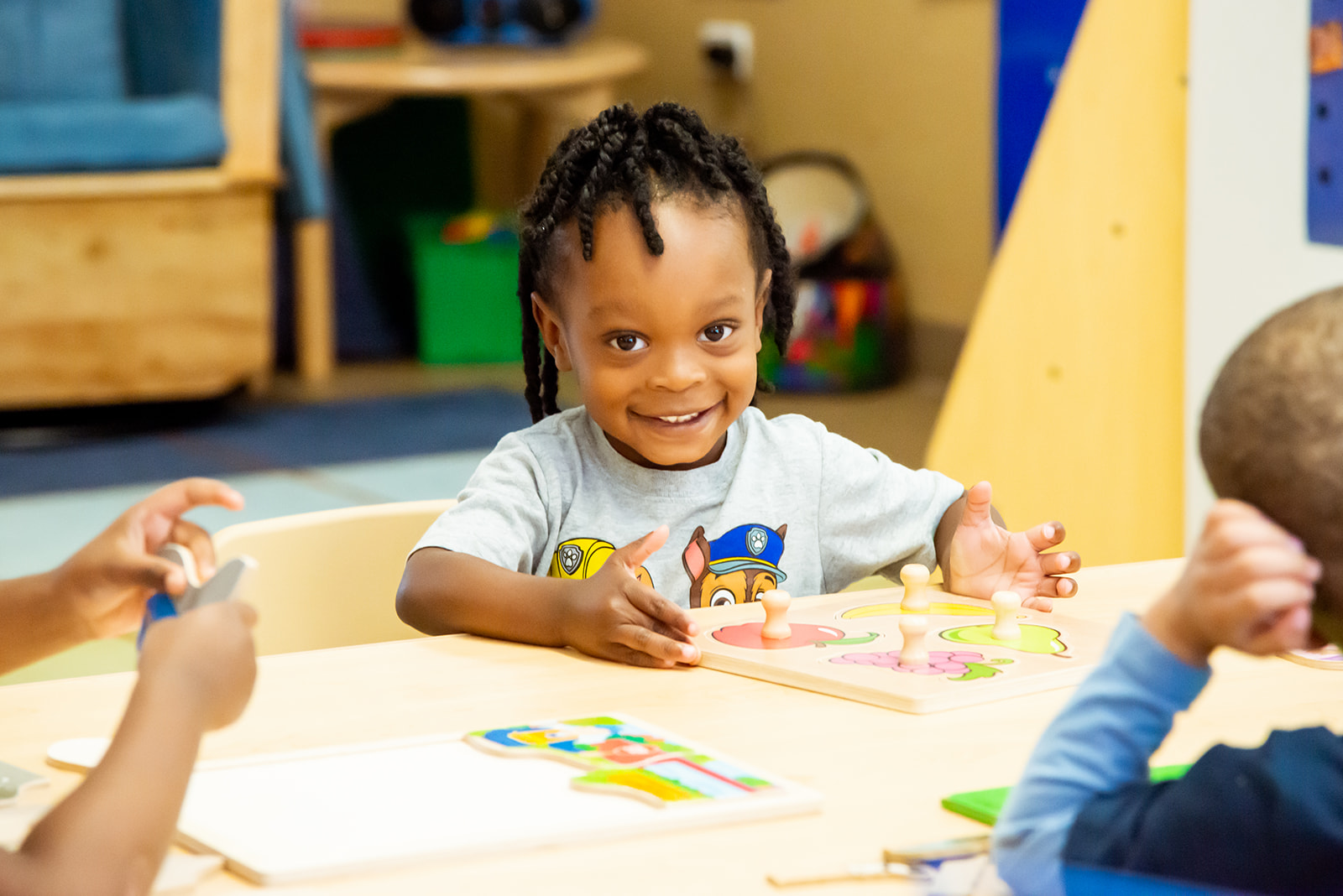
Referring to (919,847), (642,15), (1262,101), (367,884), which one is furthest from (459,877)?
(642,15)

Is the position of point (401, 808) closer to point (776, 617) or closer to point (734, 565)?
point (776, 617)

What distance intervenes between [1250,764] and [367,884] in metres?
0.30

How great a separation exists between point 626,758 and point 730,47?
381 centimetres

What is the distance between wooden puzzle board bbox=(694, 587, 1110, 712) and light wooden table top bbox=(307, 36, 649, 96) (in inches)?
118

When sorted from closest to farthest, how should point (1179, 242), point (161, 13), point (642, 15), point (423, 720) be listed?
point (423, 720) → point (1179, 242) → point (161, 13) → point (642, 15)

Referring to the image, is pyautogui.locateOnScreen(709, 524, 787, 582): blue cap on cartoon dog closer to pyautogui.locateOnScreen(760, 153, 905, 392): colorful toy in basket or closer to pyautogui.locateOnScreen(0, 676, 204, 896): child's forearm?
pyautogui.locateOnScreen(0, 676, 204, 896): child's forearm

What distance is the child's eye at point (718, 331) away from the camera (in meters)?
1.08

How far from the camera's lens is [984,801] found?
2.02ft

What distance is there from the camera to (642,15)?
4.68m

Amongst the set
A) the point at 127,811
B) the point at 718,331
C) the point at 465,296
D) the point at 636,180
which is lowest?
the point at 465,296

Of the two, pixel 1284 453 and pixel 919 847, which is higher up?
pixel 1284 453

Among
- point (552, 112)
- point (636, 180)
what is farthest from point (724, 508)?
point (552, 112)

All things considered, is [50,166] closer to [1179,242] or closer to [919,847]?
[1179,242]

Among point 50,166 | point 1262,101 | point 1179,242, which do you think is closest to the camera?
point 1262,101
